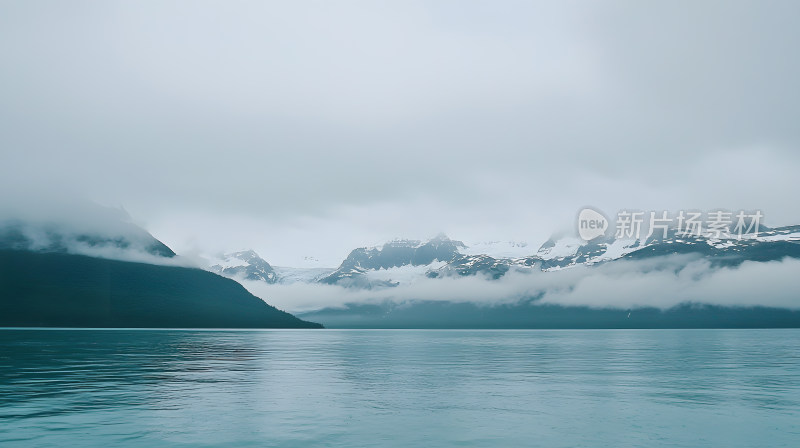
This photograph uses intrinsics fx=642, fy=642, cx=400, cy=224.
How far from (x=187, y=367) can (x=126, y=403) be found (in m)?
37.8

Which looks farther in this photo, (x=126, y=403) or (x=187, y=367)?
(x=187, y=367)

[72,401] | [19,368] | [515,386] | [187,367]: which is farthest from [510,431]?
[19,368]

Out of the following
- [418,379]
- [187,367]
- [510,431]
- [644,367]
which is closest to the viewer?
[510,431]

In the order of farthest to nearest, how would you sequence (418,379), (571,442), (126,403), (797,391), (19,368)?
(19,368), (418,379), (797,391), (126,403), (571,442)

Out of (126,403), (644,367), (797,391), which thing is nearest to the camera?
(126,403)

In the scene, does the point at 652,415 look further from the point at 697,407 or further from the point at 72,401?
the point at 72,401

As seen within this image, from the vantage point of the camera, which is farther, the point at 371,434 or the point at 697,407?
the point at 697,407

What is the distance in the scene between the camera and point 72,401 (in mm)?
48344

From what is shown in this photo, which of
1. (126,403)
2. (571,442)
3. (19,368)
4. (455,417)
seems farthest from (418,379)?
(19,368)

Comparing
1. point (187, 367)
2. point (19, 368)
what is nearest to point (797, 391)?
point (187, 367)

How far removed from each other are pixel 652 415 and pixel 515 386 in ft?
60.9

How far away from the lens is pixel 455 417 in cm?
4306

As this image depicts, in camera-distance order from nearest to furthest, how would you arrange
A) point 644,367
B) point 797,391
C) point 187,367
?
1. point 797,391
2. point 187,367
3. point 644,367

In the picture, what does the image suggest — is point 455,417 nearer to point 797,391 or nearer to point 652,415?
point 652,415
